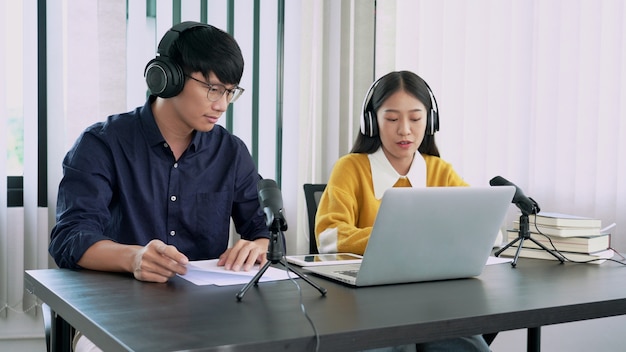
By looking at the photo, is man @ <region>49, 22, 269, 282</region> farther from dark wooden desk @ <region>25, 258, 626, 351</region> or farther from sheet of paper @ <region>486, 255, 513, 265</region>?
sheet of paper @ <region>486, 255, 513, 265</region>

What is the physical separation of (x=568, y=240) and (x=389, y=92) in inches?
25.4

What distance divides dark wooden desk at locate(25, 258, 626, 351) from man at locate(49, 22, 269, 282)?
0.20 meters

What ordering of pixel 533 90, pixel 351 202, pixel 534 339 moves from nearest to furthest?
pixel 534 339
pixel 351 202
pixel 533 90

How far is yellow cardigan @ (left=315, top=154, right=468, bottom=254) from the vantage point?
75.6 inches

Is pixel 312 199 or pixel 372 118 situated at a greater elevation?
pixel 372 118

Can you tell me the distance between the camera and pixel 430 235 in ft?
4.59

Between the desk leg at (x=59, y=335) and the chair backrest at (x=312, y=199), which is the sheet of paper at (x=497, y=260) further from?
the desk leg at (x=59, y=335)

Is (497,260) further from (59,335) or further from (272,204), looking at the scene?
(59,335)

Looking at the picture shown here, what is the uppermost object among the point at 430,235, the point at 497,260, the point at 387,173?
the point at 387,173

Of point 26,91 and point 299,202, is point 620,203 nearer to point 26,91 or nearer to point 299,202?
point 299,202

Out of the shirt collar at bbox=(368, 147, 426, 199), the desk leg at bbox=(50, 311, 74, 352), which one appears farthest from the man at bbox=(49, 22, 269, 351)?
the shirt collar at bbox=(368, 147, 426, 199)

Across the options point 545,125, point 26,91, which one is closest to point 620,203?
point 545,125

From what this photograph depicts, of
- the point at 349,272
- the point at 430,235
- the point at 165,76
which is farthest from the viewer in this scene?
the point at 165,76

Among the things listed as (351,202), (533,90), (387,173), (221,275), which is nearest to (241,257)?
(221,275)
